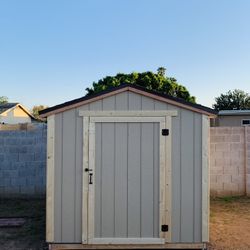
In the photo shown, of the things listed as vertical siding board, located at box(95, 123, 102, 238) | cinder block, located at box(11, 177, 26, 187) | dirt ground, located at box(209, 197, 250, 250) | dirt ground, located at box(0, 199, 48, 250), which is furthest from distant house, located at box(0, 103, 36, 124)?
vertical siding board, located at box(95, 123, 102, 238)

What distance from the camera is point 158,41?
11320 millimetres

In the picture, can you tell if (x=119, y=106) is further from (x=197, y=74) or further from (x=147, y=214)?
(x=197, y=74)

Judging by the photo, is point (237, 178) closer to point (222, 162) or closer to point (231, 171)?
point (231, 171)

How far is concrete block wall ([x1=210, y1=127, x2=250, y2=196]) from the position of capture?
8969 millimetres

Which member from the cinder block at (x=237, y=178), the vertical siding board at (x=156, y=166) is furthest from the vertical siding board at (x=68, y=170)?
the cinder block at (x=237, y=178)

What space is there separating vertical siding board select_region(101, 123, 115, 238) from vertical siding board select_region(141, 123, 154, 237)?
0.43 meters

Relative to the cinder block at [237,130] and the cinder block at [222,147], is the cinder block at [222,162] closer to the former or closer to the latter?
the cinder block at [222,147]

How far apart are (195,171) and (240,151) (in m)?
4.32

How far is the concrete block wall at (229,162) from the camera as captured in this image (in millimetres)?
8969

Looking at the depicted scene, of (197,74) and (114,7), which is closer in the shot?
(114,7)

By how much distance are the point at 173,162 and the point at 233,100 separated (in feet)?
109

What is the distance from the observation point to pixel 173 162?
514cm

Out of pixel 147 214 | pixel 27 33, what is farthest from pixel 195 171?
pixel 27 33

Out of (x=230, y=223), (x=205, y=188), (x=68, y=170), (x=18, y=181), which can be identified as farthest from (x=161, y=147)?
(x=18, y=181)
